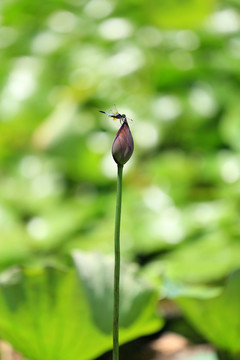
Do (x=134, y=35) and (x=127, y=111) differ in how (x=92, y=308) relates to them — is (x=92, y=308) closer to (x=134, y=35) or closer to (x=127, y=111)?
(x=127, y=111)

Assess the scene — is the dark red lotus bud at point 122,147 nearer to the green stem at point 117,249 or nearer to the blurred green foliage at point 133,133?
the green stem at point 117,249

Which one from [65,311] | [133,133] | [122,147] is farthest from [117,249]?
[133,133]

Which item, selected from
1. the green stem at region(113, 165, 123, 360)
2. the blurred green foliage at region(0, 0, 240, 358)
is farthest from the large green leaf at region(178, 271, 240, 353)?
the green stem at region(113, 165, 123, 360)

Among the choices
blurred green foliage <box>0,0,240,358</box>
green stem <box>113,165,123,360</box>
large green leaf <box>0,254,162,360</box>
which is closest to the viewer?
green stem <box>113,165,123,360</box>

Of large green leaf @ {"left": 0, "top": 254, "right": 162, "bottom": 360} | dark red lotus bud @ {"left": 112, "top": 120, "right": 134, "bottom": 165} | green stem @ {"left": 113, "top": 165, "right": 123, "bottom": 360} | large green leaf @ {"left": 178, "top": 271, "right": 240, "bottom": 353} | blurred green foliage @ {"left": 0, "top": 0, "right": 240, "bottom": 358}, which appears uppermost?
dark red lotus bud @ {"left": 112, "top": 120, "right": 134, "bottom": 165}

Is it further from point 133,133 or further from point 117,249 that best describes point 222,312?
point 133,133

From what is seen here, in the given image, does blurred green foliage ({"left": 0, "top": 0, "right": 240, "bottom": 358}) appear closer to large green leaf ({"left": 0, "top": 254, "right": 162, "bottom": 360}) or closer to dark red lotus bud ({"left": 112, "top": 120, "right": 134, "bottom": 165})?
large green leaf ({"left": 0, "top": 254, "right": 162, "bottom": 360})

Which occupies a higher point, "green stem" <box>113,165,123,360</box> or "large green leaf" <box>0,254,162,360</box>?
"green stem" <box>113,165,123,360</box>
